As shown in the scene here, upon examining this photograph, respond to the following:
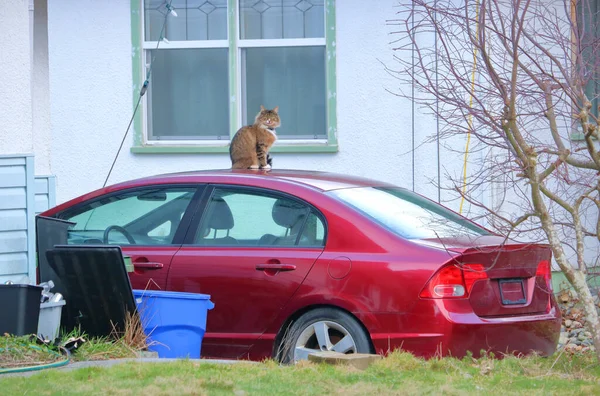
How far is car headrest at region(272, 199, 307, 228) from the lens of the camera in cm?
718

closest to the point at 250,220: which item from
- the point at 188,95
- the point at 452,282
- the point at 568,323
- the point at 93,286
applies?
the point at 93,286

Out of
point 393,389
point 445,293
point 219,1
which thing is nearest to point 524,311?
point 445,293

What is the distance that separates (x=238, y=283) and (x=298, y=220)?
60 centimetres

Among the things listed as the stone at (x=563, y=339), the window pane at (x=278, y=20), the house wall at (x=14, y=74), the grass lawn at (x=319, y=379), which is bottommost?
the stone at (x=563, y=339)

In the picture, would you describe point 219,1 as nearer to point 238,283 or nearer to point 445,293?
point 238,283

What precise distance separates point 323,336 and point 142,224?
1844mm

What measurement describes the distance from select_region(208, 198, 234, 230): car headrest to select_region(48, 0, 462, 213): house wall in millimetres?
4143

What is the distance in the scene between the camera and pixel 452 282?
6.50 m

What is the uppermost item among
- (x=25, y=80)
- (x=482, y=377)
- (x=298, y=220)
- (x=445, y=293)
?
(x=25, y=80)

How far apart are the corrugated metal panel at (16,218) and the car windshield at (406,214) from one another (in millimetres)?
2587

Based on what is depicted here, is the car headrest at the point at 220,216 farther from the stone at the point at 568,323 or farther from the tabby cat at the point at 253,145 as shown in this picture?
the stone at the point at 568,323

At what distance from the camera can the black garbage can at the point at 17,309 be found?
656 centimetres

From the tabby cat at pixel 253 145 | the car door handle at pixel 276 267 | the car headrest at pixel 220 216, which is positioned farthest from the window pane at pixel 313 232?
the tabby cat at pixel 253 145

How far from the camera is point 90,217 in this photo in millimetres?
7949
